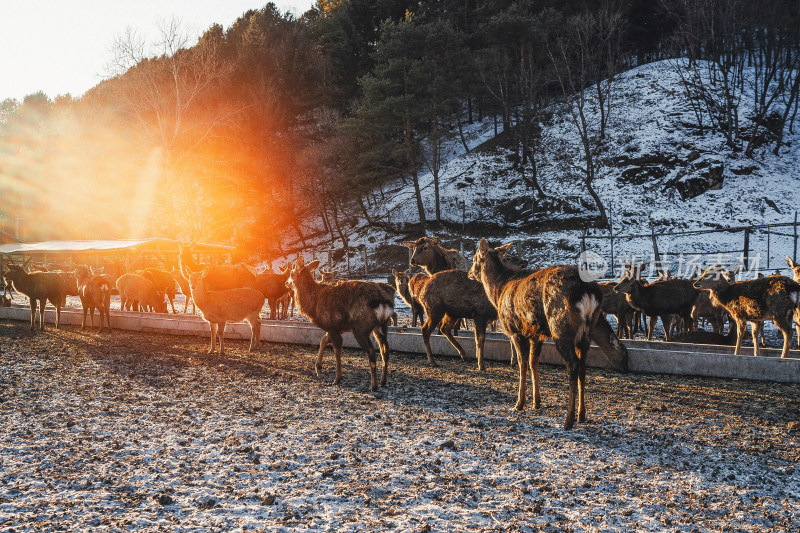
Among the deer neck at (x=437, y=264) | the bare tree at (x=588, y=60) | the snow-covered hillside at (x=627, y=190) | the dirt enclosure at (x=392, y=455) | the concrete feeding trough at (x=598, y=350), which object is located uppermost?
the bare tree at (x=588, y=60)

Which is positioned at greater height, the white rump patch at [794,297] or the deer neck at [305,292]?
the white rump patch at [794,297]

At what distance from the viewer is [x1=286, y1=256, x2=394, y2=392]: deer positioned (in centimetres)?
686

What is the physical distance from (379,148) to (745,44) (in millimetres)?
31535

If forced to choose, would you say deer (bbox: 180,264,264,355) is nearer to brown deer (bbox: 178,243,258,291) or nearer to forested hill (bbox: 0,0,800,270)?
brown deer (bbox: 178,243,258,291)

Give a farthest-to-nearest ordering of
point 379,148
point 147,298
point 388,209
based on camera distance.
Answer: point 388,209, point 379,148, point 147,298

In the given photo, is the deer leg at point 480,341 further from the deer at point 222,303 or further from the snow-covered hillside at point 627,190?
the snow-covered hillside at point 627,190

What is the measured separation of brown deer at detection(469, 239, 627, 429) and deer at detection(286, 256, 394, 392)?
1.39 metres

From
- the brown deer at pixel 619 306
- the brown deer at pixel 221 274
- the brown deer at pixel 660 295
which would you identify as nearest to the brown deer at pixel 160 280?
the brown deer at pixel 221 274

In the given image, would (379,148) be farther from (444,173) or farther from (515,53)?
(515,53)

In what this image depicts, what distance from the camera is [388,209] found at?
3888cm

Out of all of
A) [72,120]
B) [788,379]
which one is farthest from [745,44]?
[72,120]

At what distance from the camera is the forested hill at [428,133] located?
109ft

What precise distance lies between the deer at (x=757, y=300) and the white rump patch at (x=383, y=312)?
18.3 ft

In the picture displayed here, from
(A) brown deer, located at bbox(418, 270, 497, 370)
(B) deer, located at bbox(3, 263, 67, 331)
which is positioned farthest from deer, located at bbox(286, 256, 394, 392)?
(B) deer, located at bbox(3, 263, 67, 331)
